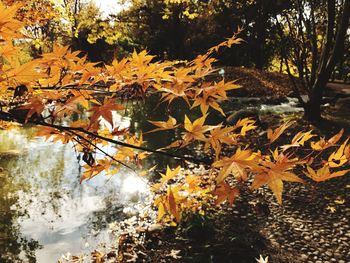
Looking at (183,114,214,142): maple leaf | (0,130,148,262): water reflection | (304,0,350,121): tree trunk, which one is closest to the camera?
(183,114,214,142): maple leaf

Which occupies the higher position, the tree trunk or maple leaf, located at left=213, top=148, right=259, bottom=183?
the tree trunk

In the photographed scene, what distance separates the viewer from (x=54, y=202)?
5738 mm

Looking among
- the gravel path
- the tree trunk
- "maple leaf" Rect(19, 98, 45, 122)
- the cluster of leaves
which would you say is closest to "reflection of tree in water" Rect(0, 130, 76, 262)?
the gravel path

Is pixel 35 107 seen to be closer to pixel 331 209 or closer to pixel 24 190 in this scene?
pixel 331 209

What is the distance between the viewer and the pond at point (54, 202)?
4.51 m

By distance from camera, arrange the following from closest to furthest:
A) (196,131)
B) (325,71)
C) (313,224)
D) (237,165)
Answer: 1. (237,165)
2. (196,131)
3. (313,224)
4. (325,71)

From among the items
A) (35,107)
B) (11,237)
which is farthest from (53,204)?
(35,107)

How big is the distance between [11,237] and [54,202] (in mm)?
1103

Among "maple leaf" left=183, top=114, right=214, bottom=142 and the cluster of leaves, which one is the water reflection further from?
"maple leaf" left=183, top=114, right=214, bottom=142

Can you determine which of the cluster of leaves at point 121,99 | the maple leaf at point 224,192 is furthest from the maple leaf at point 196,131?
the maple leaf at point 224,192

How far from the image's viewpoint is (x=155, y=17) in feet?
76.7

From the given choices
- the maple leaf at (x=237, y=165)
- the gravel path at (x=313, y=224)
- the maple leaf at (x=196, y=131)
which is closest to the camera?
the maple leaf at (x=237, y=165)

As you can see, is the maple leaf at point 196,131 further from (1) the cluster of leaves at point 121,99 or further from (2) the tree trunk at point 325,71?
(2) the tree trunk at point 325,71

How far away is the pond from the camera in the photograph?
4.51 metres
